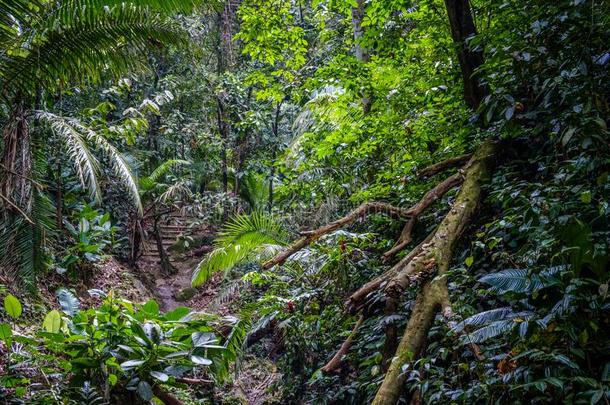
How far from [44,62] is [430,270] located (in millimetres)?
3768

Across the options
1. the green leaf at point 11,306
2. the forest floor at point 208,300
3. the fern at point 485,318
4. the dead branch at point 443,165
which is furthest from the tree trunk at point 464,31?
the forest floor at point 208,300

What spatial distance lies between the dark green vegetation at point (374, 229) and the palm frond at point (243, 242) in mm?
31

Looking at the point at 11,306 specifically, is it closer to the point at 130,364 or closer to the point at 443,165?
the point at 130,364

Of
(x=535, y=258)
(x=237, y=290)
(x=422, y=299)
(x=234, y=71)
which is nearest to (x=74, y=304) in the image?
(x=237, y=290)

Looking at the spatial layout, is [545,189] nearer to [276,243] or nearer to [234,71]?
[276,243]

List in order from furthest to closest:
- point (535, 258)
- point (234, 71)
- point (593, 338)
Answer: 1. point (234, 71)
2. point (535, 258)
3. point (593, 338)

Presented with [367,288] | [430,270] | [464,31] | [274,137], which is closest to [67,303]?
[367,288]

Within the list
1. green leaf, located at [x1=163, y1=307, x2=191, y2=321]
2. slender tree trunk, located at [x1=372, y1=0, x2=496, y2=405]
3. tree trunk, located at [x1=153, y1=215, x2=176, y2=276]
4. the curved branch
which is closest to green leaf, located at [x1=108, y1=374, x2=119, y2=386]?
green leaf, located at [x1=163, y1=307, x2=191, y2=321]

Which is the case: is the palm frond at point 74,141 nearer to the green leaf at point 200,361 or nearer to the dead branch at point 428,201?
the green leaf at point 200,361

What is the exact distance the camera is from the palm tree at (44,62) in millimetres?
3963

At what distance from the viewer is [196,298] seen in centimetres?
Result: 998

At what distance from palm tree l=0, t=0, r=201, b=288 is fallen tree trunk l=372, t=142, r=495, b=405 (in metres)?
2.74

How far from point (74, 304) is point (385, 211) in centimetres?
340

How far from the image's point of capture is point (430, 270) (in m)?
3.18
